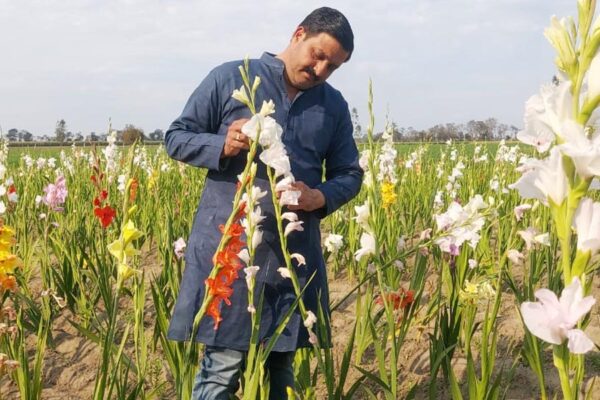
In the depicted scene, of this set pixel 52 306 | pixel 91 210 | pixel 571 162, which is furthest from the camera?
pixel 91 210

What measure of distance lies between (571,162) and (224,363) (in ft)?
4.55

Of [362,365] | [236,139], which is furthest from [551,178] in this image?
[362,365]

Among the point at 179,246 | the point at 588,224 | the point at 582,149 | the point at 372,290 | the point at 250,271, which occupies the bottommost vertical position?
the point at 372,290

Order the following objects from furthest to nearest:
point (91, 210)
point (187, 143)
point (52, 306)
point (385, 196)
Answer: point (91, 210) → point (385, 196) → point (52, 306) → point (187, 143)

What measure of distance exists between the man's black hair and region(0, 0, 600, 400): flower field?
29 cm

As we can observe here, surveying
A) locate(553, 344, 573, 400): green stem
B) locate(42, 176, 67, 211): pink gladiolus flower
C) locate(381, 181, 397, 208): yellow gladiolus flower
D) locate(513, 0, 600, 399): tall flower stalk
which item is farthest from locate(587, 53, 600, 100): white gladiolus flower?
locate(42, 176, 67, 211): pink gladiolus flower

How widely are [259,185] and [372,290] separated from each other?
787mm

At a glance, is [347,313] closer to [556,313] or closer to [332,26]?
[332,26]

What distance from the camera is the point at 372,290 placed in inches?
96.8

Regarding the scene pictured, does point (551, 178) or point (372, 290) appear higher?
point (551, 178)

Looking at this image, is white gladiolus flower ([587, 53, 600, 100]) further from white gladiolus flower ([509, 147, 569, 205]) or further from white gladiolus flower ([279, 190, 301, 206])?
white gladiolus flower ([279, 190, 301, 206])

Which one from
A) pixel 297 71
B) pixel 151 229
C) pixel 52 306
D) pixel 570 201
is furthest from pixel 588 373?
pixel 151 229

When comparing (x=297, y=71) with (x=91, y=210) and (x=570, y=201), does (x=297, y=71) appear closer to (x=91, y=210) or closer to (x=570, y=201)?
(x=570, y=201)

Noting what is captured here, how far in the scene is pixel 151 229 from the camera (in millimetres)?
5070
